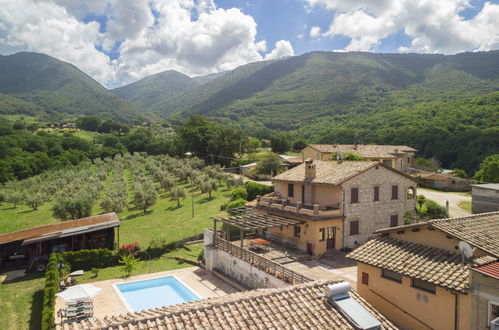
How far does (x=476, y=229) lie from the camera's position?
12.1m

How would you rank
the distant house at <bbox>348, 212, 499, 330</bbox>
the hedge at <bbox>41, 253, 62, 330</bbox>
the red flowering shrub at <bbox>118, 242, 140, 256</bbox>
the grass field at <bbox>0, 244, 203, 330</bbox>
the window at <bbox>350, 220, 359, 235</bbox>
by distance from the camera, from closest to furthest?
the distant house at <bbox>348, 212, 499, 330</bbox>
the hedge at <bbox>41, 253, 62, 330</bbox>
the grass field at <bbox>0, 244, 203, 330</bbox>
the window at <bbox>350, 220, 359, 235</bbox>
the red flowering shrub at <bbox>118, 242, 140, 256</bbox>

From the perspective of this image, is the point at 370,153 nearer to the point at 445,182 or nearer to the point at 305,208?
the point at 445,182

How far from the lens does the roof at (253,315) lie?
804 centimetres

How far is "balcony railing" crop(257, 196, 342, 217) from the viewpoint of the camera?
75.9 feet

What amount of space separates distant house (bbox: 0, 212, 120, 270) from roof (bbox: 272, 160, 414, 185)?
49.3 ft

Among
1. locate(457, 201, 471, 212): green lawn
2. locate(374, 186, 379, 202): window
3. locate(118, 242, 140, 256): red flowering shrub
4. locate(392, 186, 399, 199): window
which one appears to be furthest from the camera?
locate(457, 201, 471, 212): green lawn

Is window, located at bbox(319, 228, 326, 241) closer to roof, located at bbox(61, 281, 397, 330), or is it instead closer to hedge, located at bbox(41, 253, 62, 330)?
roof, located at bbox(61, 281, 397, 330)

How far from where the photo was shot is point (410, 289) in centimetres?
1191

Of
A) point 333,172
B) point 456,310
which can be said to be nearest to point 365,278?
point 456,310

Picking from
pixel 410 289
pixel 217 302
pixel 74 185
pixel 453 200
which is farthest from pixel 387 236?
pixel 74 185

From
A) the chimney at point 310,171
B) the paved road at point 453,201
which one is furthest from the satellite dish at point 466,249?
the paved road at point 453,201

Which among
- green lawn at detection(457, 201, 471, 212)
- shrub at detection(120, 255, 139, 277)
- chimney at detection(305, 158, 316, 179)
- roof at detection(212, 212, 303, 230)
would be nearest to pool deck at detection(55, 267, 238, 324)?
shrub at detection(120, 255, 139, 277)

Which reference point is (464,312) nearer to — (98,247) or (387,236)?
(387,236)

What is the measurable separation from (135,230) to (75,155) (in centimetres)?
7994
